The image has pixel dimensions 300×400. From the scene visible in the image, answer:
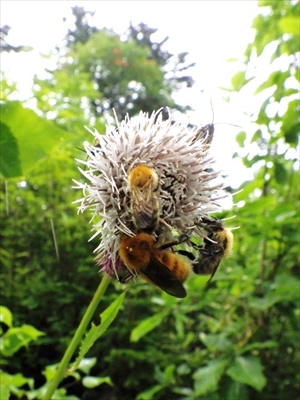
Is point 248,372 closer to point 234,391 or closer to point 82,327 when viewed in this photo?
point 234,391

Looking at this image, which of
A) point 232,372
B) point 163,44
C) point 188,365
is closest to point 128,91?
point 163,44

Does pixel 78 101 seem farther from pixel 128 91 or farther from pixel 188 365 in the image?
pixel 128 91

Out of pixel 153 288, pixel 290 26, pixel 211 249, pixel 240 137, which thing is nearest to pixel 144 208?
pixel 211 249

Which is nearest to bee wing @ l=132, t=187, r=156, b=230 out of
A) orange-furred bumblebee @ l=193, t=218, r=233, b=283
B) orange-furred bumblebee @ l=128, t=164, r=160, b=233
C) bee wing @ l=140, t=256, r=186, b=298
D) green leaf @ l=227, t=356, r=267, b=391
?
orange-furred bumblebee @ l=128, t=164, r=160, b=233

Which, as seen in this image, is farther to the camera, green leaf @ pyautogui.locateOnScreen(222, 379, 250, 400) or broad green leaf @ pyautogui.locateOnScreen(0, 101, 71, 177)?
green leaf @ pyautogui.locateOnScreen(222, 379, 250, 400)

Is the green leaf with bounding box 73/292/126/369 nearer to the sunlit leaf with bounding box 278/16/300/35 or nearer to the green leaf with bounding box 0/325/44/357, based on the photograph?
the green leaf with bounding box 0/325/44/357

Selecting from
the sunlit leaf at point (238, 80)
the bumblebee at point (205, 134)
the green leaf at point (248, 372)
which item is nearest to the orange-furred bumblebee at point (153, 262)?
the bumblebee at point (205, 134)
